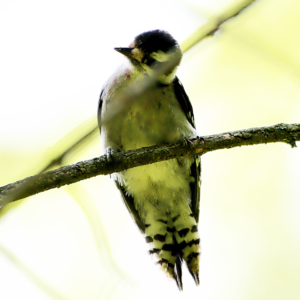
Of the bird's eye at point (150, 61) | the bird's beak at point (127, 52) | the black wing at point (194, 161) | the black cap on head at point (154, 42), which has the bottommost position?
the black wing at point (194, 161)

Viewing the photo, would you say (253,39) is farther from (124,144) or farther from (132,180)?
(132,180)

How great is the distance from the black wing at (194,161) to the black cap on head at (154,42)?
0.36 metres

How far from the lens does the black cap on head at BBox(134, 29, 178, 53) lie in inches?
136

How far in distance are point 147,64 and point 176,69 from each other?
31 cm

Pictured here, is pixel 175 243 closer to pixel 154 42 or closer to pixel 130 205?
pixel 130 205

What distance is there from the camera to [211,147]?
8.76ft

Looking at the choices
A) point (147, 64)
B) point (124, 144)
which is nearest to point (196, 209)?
point (124, 144)

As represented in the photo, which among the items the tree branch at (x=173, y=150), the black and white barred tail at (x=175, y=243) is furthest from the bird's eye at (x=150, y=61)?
the black and white barred tail at (x=175, y=243)

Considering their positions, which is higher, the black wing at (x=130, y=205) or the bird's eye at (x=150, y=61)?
the bird's eye at (x=150, y=61)

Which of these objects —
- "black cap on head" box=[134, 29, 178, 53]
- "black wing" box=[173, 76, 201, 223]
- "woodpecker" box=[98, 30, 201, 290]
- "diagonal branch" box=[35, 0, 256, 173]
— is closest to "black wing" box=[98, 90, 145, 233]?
"woodpecker" box=[98, 30, 201, 290]

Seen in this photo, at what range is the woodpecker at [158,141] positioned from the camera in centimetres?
338

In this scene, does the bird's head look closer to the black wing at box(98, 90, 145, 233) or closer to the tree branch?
the tree branch

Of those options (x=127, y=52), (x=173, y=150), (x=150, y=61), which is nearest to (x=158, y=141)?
(x=173, y=150)

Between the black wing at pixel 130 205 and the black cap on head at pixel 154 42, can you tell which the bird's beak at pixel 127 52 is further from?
the black wing at pixel 130 205
